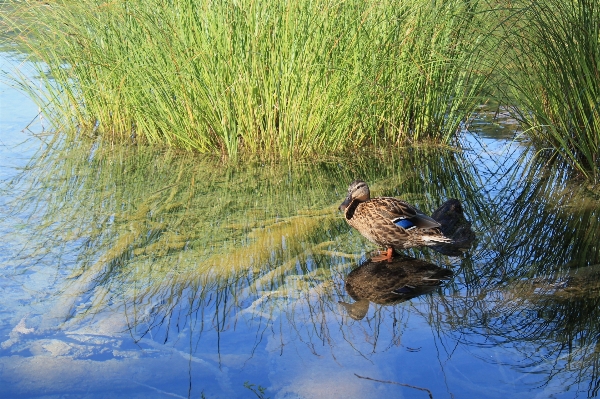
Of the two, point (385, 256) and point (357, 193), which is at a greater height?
point (357, 193)

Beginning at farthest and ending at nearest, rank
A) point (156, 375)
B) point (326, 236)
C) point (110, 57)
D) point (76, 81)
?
point (76, 81) → point (110, 57) → point (326, 236) → point (156, 375)

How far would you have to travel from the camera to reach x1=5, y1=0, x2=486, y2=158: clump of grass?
248 inches

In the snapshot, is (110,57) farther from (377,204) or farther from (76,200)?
(377,204)

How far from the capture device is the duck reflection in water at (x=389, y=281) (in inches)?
155

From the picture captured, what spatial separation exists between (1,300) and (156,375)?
1.21m

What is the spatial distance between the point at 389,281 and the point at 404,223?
0.40m

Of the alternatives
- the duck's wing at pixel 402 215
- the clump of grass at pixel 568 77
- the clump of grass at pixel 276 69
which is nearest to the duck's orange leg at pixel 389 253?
the duck's wing at pixel 402 215

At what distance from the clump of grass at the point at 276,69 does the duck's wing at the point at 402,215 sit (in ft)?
6.57

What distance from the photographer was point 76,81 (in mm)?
7609

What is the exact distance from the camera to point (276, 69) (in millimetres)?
6293

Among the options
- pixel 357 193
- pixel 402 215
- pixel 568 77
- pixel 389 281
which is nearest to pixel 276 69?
pixel 357 193

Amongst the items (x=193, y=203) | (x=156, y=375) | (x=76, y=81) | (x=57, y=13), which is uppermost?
(x=57, y=13)

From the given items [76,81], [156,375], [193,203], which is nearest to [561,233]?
[193,203]

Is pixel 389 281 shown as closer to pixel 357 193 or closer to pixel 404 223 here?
pixel 404 223
